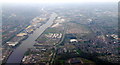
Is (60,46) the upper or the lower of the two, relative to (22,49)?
lower

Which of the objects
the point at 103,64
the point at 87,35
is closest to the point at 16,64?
the point at 103,64

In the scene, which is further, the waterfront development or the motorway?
the motorway

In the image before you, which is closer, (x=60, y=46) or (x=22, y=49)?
(x=22, y=49)

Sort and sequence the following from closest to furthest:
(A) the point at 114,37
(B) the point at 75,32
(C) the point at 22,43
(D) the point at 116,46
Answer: (D) the point at 116,46
(C) the point at 22,43
(A) the point at 114,37
(B) the point at 75,32

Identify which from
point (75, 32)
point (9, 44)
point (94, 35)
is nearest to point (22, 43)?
point (9, 44)

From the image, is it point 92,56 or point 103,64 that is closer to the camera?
point 103,64

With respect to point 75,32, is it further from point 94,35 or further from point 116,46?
point 116,46

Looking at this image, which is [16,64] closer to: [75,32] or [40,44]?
[40,44]

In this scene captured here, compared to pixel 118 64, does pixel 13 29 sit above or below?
above

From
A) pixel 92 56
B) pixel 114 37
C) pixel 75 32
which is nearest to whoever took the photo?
pixel 92 56

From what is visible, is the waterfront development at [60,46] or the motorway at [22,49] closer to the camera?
the waterfront development at [60,46]
